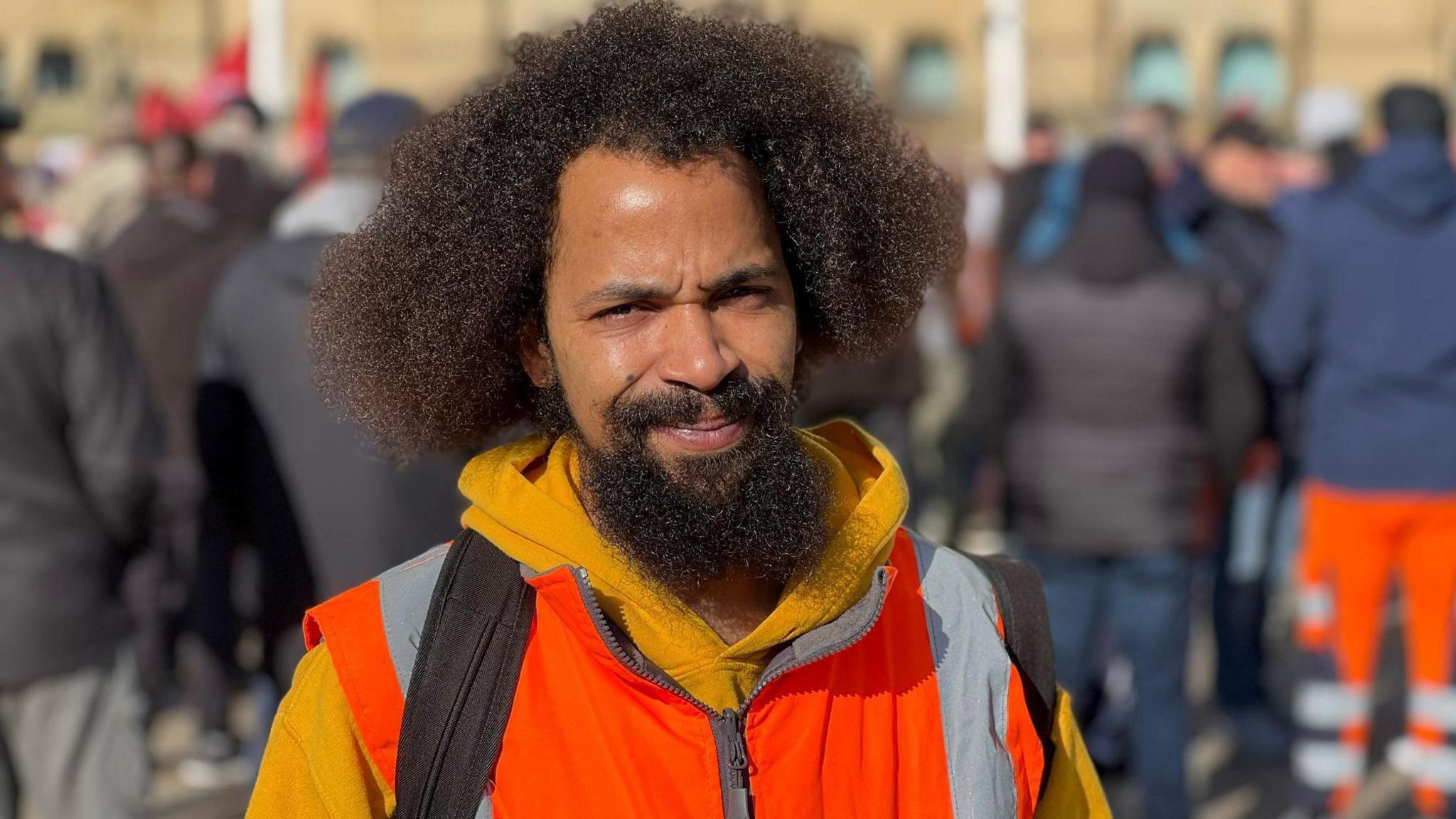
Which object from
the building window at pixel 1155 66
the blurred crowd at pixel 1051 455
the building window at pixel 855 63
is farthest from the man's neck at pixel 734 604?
the building window at pixel 1155 66

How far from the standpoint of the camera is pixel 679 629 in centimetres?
207

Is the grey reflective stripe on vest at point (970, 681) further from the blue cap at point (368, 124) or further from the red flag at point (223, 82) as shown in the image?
the red flag at point (223, 82)

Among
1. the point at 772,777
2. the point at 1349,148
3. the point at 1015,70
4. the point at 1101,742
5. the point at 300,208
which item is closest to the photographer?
the point at 772,777

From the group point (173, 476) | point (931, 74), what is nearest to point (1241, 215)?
point (173, 476)

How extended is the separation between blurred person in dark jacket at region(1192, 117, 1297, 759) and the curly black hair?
3995 mm

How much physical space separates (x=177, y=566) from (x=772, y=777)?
5.84 m

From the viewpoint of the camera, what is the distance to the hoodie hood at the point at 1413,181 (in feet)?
17.8

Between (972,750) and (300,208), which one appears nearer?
(972,750)

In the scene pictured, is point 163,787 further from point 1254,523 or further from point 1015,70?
point 1015,70

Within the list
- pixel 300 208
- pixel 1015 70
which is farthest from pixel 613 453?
pixel 1015 70

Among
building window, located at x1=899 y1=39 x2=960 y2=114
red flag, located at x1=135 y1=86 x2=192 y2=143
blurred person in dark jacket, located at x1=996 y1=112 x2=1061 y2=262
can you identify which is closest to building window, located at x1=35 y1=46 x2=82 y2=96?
building window, located at x1=899 y1=39 x2=960 y2=114

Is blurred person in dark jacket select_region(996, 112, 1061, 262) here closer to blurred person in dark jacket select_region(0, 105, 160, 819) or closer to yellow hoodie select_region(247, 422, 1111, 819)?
blurred person in dark jacket select_region(0, 105, 160, 819)

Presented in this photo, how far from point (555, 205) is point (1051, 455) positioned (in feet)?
11.4

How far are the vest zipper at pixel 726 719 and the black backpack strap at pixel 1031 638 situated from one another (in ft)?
1.02
